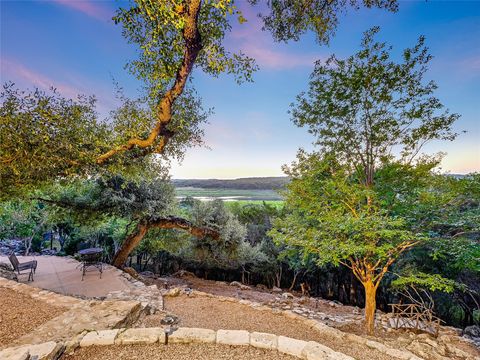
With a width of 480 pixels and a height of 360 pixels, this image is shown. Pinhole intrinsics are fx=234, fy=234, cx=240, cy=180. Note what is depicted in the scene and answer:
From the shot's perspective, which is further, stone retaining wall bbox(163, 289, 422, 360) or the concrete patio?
the concrete patio

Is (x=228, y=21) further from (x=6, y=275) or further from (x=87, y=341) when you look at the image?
(x=6, y=275)

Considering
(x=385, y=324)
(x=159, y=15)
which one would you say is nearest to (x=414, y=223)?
(x=385, y=324)

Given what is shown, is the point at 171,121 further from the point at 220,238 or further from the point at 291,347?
the point at 220,238

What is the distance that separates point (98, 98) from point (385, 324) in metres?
12.6

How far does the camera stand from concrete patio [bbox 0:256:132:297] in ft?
26.8

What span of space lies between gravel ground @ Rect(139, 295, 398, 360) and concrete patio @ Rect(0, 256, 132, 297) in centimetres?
238

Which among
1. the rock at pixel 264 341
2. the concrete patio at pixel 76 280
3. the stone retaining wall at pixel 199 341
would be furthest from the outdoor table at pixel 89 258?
the rock at pixel 264 341

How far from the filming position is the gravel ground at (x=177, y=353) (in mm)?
3371

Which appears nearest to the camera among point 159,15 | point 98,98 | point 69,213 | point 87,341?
point 87,341

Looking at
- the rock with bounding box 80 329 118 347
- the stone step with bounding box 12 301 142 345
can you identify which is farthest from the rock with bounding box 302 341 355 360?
the stone step with bounding box 12 301 142 345

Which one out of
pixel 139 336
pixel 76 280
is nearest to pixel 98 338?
pixel 139 336

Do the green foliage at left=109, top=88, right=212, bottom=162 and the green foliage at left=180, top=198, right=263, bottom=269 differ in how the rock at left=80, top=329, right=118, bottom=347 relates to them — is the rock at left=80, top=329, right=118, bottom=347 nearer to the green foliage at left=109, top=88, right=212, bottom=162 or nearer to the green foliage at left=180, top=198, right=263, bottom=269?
the green foliage at left=109, top=88, right=212, bottom=162

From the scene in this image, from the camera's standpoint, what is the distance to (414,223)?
22.3 feet

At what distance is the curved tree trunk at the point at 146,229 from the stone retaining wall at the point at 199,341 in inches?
319
